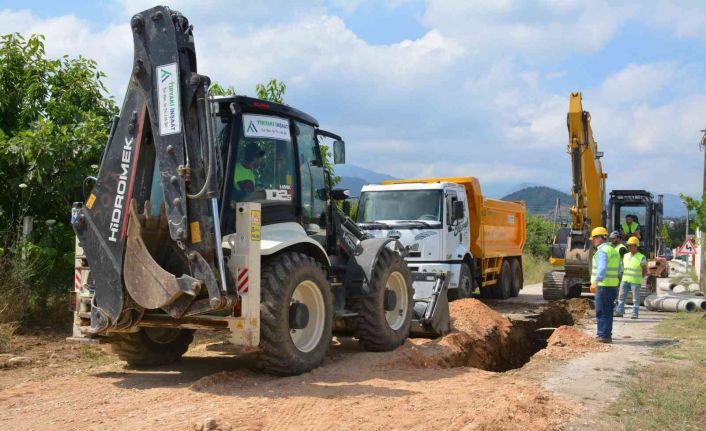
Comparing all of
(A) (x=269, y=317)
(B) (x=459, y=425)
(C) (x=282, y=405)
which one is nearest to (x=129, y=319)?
(A) (x=269, y=317)

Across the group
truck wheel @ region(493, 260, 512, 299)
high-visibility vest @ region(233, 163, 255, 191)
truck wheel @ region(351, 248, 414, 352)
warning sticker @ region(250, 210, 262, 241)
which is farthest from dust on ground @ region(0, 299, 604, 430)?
truck wheel @ region(493, 260, 512, 299)

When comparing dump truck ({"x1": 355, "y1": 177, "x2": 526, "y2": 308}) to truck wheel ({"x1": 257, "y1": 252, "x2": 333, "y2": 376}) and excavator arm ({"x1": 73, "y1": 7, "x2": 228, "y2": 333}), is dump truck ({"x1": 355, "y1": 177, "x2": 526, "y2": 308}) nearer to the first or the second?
truck wheel ({"x1": 257, "y1": 252, "x2": 333, "y2": 376})

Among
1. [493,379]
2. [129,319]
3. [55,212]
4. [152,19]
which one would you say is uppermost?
[152,19]

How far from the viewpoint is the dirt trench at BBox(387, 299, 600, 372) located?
9.03 m

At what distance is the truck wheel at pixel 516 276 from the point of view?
19250 mm

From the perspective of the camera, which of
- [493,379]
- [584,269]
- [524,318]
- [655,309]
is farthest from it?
[584,269]

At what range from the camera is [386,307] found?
9188mm

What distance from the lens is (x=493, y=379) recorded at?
7555 millimetres

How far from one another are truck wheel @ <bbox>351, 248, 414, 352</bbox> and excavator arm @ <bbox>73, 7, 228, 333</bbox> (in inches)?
102

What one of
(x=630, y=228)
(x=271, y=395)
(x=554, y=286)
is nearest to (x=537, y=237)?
(x=630, y=228)

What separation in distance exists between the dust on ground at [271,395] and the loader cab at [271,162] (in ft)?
5.27

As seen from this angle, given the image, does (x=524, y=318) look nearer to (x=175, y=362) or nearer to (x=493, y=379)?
(x=493, y=379)

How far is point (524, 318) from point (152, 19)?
8994 mm

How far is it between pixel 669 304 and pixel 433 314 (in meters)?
7.35
